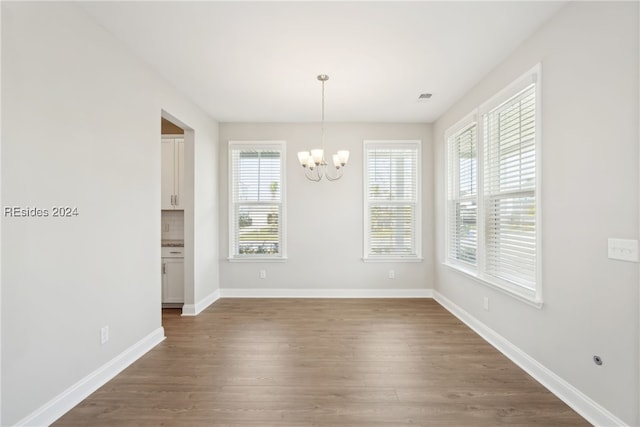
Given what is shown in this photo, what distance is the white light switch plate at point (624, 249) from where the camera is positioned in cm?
168

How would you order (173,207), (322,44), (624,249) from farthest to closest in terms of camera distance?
(173,207) < (322,44) < (624,249)

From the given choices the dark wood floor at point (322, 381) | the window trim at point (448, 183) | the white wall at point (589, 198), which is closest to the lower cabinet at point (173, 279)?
the dark wood floor at point (322, 381)

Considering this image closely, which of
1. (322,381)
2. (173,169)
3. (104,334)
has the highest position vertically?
(173,169)

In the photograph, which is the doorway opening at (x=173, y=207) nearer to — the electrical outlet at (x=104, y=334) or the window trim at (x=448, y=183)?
the electrical outlet at (x=104, y=334)

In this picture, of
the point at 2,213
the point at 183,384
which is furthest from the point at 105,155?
the point at 183,384

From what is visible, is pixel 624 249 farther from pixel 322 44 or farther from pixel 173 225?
pixel 173 225

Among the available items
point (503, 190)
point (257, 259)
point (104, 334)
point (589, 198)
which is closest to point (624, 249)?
point (589, 198)

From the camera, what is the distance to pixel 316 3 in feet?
7.02

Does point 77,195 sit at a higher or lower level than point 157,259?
higher

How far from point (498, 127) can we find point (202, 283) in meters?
4.05

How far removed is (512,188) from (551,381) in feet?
5.07

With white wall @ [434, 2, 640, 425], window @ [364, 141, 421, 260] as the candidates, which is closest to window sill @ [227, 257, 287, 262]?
window @ [364, 141, 421, 260]

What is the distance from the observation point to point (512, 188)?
2.78 metres

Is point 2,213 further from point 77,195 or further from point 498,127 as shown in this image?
point 498,127
